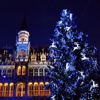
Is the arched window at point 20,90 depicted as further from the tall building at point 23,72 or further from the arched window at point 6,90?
the arched window at point 6,90

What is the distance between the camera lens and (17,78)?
3978 cm

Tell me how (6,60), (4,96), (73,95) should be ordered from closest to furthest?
1. (73,95)
2. (4,96)
3. (6,60)

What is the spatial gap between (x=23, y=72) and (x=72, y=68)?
23.5 m

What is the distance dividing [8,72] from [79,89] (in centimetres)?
2573

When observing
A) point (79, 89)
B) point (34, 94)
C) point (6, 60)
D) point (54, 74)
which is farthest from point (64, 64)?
point (6, 60)

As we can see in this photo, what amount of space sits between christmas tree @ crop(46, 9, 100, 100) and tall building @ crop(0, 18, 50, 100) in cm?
2036

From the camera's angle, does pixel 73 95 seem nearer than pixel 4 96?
Yes

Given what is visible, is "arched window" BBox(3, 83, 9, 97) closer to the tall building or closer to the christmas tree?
the tall building

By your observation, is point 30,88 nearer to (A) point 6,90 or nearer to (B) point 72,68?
(A) point 6,90

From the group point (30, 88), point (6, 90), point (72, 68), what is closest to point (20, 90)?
point (30, 88)

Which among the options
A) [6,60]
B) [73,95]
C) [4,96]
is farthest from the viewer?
[6,60]

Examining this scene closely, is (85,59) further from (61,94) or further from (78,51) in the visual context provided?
(61,94)

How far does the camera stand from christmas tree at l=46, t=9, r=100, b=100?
1859 cm

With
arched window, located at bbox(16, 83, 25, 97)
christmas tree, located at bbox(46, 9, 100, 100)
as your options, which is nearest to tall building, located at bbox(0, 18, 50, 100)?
arched window, located at bbox(16, 83, 25, 97)
